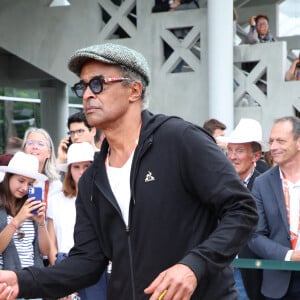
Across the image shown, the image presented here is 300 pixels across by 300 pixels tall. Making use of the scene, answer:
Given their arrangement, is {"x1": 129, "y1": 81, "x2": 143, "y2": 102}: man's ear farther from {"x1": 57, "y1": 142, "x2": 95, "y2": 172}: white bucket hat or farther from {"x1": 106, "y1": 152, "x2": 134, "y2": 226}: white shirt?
{"x1": 57, "y1": 142, "x2": 95, "y2": 172}: white bucket hat

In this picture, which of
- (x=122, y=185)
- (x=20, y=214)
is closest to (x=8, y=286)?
(x=122, y=185)

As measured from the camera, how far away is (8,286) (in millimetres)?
3557

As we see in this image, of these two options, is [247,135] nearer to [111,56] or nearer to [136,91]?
[136,91]

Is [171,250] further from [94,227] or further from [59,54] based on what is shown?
[59,54]

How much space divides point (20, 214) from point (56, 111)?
15.1 metres

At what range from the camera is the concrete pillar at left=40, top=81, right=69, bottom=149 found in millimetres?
21172

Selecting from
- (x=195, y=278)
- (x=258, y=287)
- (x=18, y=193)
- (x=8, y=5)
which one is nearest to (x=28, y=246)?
(x=18, y=193)

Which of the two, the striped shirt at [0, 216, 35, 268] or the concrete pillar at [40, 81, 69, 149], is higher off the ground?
the concrete pillar at [40, 81, 69, 149]

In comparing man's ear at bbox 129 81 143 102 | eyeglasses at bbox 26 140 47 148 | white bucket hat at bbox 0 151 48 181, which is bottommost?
white bucket hat at bbox 0 151 48 181

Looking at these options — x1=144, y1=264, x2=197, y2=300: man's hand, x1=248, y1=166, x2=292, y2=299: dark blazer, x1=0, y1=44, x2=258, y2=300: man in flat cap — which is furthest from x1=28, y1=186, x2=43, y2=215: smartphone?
x1=144, y1=264, x2=197, y2=300: man's hand

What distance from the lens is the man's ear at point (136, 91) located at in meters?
3.69

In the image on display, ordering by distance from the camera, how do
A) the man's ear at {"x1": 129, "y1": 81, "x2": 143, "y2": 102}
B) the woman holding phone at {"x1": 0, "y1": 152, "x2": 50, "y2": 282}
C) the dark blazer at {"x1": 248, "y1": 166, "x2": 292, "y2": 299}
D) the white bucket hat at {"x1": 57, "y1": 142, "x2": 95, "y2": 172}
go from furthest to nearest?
the white bucket hat at {"x1": 57, "y1": 142, "x2": 95, "y2": 172} < the woman holding phone at {"x1": 0, "y1": 152, "x2": 50, "y2": 282} < the dark blazer at {"x1": 248, "y1": 166, "x2": 292, "y2": 299} < the man's ear at {"x1": 129, "y1": 81, "x2": 143, "y2": 102}

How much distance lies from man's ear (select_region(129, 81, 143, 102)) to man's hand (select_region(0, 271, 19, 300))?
972 mm

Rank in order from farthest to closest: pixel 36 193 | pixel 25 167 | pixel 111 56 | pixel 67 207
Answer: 1. pixel 67 207
2. pixel 25 167
3. pixel 36 193
4. pixel 111 56
